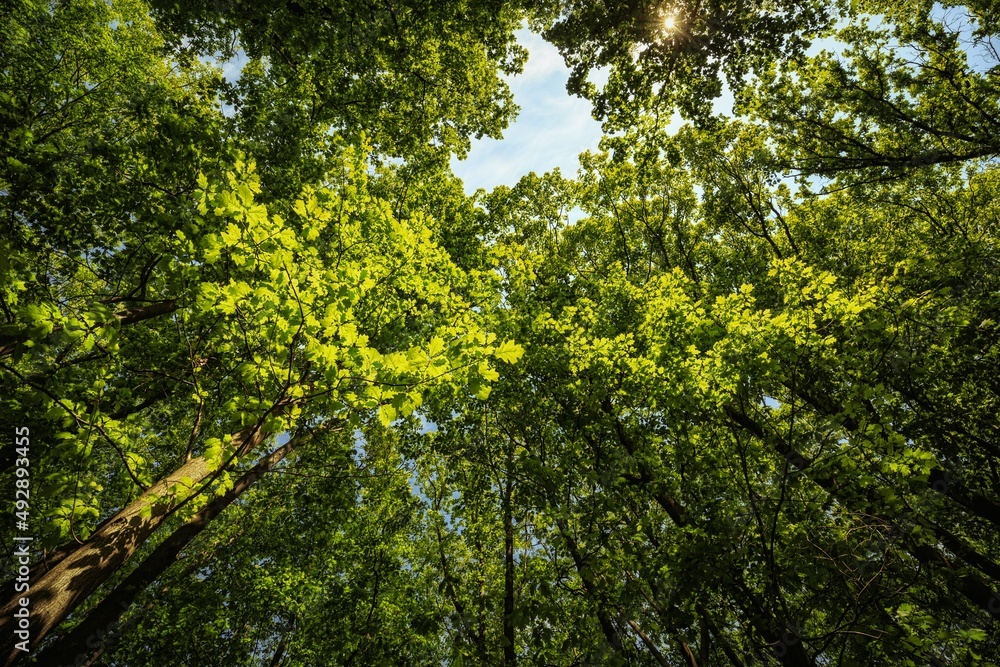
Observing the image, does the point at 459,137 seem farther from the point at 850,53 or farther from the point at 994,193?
the point at 994,193

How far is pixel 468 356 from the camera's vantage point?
12.8 feet

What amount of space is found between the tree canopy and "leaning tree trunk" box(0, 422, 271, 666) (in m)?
0.03

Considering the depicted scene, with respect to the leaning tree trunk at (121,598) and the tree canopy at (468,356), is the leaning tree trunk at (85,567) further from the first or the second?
the leaning tree trunk at (121,598)

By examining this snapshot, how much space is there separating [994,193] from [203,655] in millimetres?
26499

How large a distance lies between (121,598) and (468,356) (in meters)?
6.57

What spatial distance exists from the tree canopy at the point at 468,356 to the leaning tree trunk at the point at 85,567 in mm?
31

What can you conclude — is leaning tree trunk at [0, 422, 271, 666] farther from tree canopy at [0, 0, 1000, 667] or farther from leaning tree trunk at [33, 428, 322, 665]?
leaning tree trunk at [33, 428, 322, 665]

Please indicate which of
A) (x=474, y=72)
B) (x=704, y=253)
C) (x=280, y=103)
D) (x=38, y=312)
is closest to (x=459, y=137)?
(x=474, y=72)

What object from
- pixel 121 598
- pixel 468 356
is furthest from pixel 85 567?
pixel 468 356

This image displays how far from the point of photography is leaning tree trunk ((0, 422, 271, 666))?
156 inches

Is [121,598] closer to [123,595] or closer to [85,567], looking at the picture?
[123,595]

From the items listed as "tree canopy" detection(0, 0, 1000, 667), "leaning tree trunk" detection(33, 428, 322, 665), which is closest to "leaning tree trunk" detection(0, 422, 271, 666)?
"tree canopy" detection(0, 0, 1000, 667)

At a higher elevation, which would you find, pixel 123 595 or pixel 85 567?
pixel 123 595

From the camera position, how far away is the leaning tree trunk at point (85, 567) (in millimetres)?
3971
